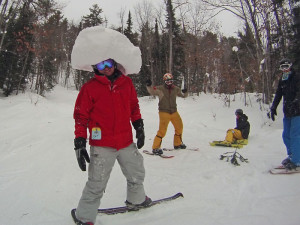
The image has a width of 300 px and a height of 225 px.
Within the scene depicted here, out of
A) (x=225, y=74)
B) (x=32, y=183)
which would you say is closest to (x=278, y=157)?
(x=32, y=183)

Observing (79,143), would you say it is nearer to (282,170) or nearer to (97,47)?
(97,47)

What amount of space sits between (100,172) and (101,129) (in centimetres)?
44

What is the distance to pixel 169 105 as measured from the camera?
6066 mm

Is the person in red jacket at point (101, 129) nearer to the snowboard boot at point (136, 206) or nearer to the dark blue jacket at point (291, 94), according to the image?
the snowboard boot at point (136, 206)

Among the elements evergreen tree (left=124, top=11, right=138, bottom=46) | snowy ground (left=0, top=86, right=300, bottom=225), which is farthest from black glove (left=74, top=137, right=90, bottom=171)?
evergreen tree (left=124, top=11, right=138, bottom=46)

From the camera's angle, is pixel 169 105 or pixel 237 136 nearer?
pixel 169 105

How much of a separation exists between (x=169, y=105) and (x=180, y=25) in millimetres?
22744

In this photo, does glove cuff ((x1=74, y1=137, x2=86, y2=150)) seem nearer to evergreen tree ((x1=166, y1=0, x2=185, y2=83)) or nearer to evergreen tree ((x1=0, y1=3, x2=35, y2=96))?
evergreen tree ((x1=0, y1=3, x2=35, y2=96))

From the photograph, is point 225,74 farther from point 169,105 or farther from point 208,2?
point 169,105

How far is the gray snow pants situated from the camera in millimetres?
2541

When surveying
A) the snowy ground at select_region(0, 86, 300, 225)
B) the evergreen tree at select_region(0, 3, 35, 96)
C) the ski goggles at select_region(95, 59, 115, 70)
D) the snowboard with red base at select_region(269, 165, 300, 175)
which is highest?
the evergreen tree at select_region(0, 3, 35, 96)

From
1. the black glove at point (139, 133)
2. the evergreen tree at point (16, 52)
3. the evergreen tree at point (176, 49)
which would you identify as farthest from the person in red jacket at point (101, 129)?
the evergreen tree at point (176, 49)

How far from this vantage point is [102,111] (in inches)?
104

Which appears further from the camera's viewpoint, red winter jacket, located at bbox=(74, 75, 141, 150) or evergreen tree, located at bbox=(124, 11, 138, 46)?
evergreen tree, located at bbox=(124, 11, 138, 46)
